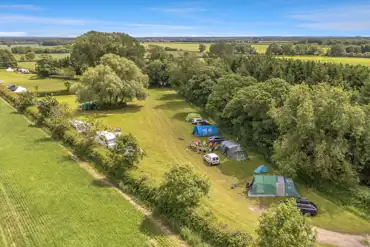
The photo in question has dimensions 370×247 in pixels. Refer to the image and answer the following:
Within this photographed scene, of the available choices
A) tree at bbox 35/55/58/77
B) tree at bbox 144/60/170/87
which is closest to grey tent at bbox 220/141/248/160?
tree at bbox 144/60/170/87

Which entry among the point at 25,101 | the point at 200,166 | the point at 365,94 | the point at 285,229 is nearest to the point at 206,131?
the point at 200,166

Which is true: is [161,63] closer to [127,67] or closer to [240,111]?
[127,67]

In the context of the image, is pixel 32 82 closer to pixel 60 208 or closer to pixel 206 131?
pixel 206 131

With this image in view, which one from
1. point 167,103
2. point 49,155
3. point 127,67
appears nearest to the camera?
point 49,155

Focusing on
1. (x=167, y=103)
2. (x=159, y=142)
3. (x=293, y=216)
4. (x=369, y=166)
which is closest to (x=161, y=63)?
(x=167, y=103)

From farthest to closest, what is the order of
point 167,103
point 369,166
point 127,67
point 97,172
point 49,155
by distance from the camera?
point 167,103
point 127,67
point 49,155
point 97,172
point 369,166
